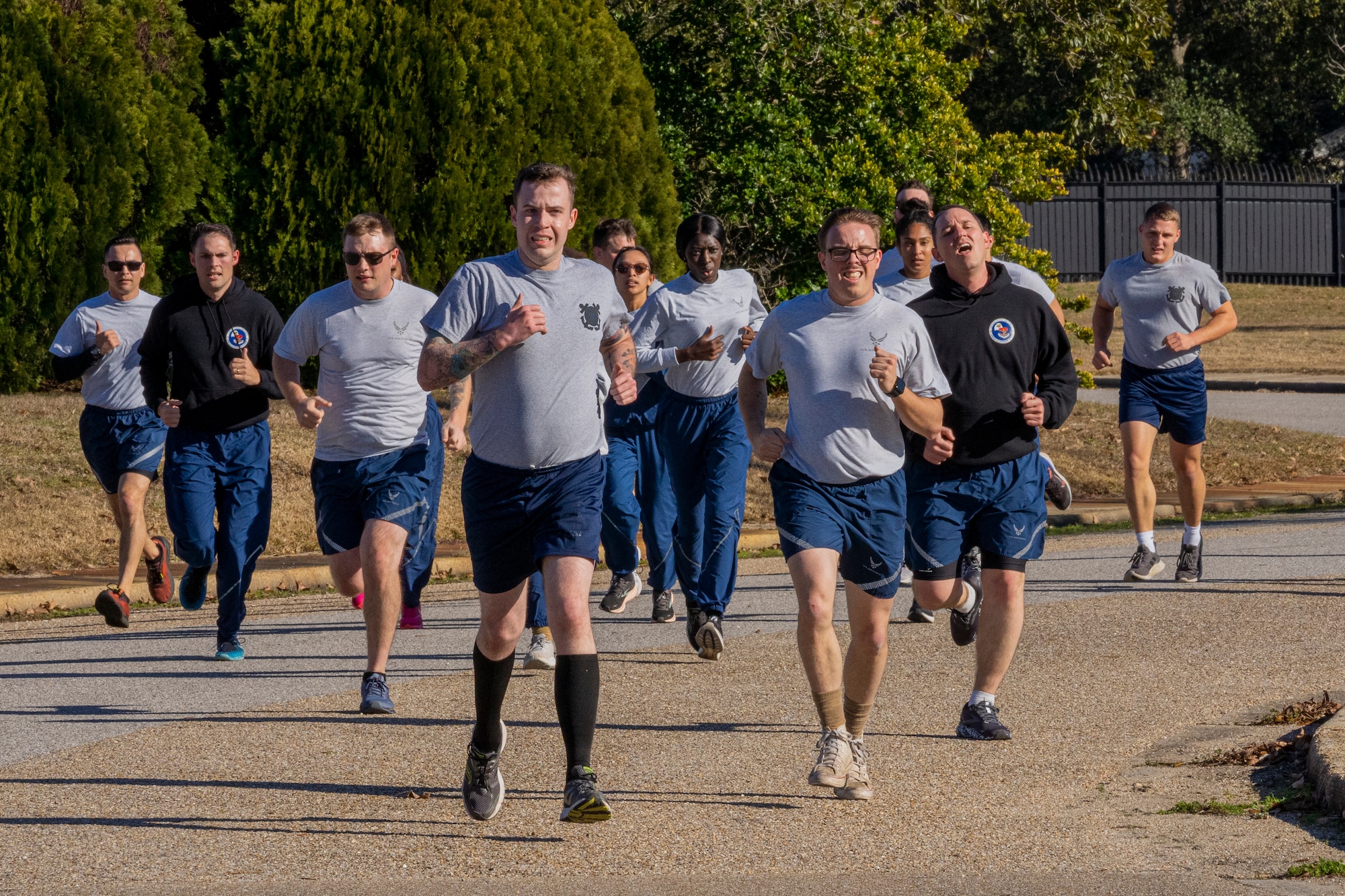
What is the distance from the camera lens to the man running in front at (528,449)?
5.75 metres

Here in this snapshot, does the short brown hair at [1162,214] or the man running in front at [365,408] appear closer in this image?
the man running in front at [365,408]

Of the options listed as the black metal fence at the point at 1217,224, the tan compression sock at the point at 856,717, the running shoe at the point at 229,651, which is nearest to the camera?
the tan compression sock at the point at 856,717

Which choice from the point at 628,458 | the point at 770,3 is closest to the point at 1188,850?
the point at 628,458

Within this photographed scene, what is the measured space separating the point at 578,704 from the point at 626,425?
4.18 m

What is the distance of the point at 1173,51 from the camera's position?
41.8 meters

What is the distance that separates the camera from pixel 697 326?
30.0 ft

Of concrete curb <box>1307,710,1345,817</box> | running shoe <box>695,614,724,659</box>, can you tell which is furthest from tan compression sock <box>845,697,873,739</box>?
running shoe <box>695,614,724,659</box>

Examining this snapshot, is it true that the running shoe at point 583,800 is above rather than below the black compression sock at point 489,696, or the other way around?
below

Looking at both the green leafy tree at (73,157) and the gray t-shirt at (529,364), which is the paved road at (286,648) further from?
the green leafy tree at (73,157)

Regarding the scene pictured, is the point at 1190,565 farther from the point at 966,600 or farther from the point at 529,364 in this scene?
the point at 529,364

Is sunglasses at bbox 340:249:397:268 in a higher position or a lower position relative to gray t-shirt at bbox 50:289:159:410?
higher

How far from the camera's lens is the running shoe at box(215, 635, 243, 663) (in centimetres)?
902

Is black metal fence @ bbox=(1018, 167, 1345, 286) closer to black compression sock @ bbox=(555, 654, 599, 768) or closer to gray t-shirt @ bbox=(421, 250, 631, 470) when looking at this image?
gray t-shirt @ bbox=(421, 250, 631, 470)

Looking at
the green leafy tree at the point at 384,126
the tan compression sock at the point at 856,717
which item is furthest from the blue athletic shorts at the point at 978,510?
the green leafy tree at the point at 384,126
